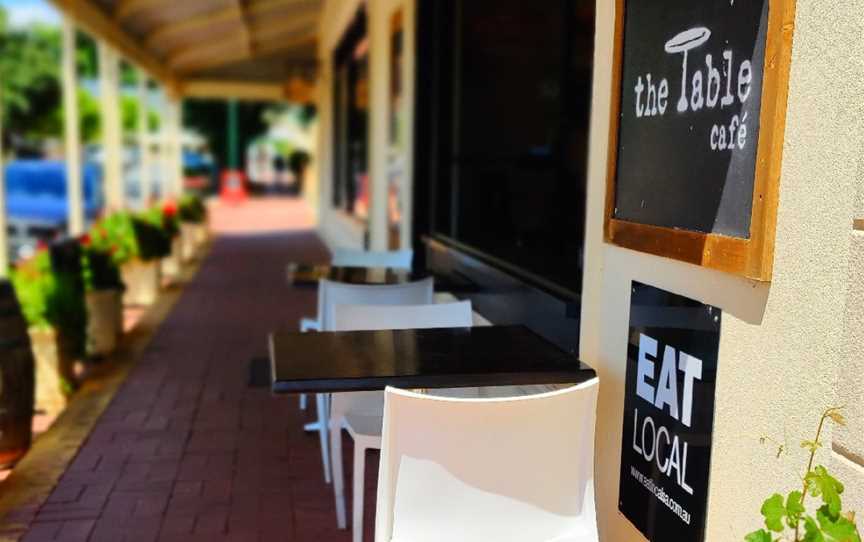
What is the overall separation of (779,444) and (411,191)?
3647 millimetres

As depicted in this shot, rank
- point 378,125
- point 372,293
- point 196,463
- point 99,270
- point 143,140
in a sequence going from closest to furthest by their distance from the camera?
point 372,293 < point 196,463 < point 99,270 < point 378,125 < point 143,140

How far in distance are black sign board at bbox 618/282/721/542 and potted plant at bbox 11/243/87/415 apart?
327cm

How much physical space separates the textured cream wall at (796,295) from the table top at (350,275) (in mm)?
1873

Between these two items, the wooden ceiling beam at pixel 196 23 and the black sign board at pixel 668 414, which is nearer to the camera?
the black sign board at pixel 668 414

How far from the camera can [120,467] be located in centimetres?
339

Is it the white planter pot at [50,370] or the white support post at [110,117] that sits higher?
the white support post at [110,117]

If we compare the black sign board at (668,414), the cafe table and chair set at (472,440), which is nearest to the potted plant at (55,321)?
the cafe table and chair set at (472,440)

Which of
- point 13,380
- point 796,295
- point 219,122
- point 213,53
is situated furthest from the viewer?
point 219,122

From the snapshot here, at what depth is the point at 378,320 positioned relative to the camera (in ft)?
9.15

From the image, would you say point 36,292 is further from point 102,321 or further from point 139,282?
point 139,282

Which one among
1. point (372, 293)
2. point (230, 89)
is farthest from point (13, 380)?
point (230, 89)

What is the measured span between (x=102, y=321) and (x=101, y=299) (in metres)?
0.15

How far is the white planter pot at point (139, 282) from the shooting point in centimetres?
719

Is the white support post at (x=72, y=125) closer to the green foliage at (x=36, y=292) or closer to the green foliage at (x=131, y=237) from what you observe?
the green foliage at (x=131, y=237)
